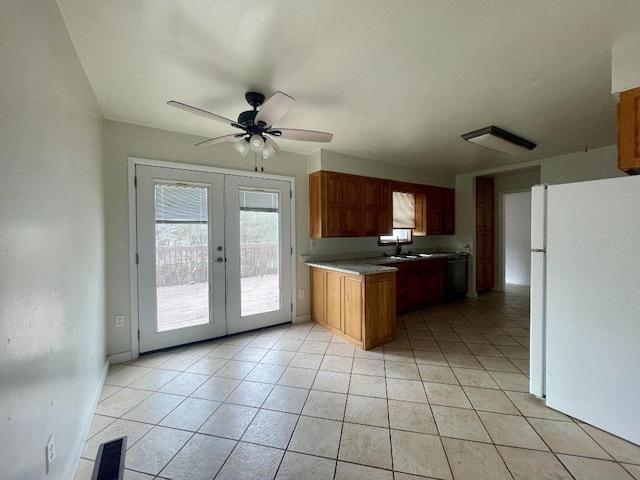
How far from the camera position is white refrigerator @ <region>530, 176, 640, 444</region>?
1.58m

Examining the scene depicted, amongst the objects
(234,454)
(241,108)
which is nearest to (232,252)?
(241,108)

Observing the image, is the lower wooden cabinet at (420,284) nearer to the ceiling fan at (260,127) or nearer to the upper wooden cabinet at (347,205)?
the upper wooden cabinet at (347,205)

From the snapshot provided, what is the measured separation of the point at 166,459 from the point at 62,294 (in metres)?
1.11

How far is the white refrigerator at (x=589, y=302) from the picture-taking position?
5.17ft

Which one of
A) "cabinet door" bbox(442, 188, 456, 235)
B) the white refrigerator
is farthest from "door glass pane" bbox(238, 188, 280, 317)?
"cabinet door" bbox(442, 188, 456, 235)

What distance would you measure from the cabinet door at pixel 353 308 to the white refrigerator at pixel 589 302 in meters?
1.52

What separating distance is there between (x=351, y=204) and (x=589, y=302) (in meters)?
2.69

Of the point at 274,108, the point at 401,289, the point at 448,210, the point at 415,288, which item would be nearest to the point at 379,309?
the point at 401,289

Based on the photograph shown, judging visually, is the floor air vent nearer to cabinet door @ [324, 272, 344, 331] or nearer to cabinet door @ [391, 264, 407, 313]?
cabinet door @ [324, 272, 344, 331]

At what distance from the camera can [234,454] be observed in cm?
154

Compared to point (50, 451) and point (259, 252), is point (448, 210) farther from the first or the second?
point (50, 451)

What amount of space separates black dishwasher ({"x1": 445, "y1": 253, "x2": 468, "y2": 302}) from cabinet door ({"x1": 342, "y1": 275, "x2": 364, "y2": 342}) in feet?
8.57

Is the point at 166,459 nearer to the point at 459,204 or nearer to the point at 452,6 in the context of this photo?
the point at 452,6

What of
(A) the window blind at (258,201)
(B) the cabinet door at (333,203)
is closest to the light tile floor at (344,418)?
(B) the cabinet door at (333,203)
